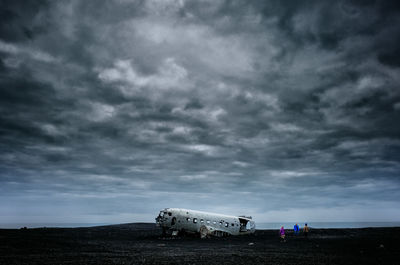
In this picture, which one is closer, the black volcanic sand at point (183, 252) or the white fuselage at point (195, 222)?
the black volcanic sand at point (183, 252)

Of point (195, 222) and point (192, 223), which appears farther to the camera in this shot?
point (195, 222)

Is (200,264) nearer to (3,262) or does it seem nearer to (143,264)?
(143,264)

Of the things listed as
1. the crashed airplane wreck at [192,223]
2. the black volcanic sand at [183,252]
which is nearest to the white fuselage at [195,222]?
the crashed airplane wreck at [192,223]

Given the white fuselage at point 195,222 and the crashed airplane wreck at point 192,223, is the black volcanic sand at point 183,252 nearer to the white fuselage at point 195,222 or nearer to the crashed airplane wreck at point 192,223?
the crashed airplane wreck at point 192,223

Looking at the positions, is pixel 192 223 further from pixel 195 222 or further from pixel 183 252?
pixel 183 252

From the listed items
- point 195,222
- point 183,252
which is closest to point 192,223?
point 195,222

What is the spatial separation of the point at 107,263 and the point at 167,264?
4.76 metres

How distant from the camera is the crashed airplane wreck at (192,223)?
56.6m

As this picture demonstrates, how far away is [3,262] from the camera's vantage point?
2184 cm

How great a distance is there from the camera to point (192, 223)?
57656 mm

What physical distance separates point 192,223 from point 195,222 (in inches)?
27.4

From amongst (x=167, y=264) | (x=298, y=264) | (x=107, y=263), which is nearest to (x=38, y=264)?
(x=107, y=263)

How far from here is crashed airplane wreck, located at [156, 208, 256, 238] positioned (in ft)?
186

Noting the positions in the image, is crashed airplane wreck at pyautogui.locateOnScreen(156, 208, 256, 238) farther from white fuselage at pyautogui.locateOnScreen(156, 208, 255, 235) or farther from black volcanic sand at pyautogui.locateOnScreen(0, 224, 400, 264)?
black volcanic sand at pyautogui.locateOnScreen(0, 224, 400, 264)
